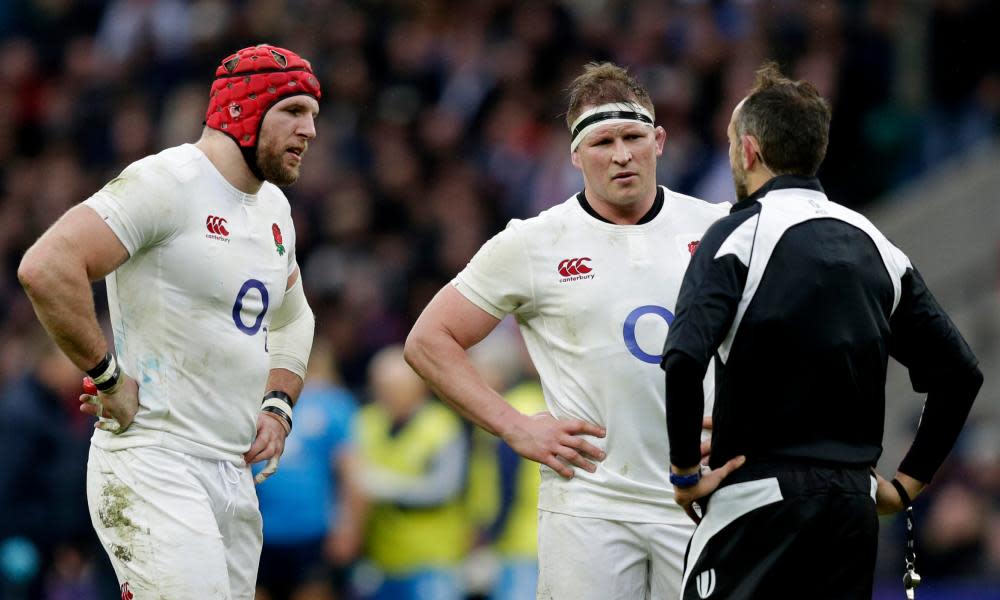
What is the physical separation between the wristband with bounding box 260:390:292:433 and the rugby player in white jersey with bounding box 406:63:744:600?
2.24 ft

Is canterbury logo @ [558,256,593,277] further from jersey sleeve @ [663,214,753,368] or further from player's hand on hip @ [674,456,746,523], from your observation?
player's hand on hip @ [674,456,746,523]

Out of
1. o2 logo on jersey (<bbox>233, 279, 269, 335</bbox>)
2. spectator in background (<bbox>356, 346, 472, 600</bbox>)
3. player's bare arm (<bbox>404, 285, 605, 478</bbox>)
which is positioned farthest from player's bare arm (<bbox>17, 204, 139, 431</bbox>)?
spectator in background (<bbox>356, 346, 472, 600</bbox>)

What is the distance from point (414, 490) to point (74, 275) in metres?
5.65

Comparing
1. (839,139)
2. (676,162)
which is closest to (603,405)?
(676,162)

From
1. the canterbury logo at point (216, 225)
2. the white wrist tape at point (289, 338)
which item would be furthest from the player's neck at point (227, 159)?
the white wrist tape at point (289, 338)

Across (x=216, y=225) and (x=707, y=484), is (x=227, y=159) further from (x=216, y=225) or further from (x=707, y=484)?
(x=707, y=484)

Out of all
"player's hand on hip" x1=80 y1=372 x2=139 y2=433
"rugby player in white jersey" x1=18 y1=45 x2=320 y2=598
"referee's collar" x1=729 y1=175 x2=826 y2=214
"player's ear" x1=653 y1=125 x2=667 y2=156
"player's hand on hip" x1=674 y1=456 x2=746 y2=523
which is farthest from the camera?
"player's ear" x1=653 y1=125 x2=667 y2=156

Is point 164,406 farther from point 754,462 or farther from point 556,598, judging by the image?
point 754,462

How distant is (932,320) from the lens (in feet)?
19.2

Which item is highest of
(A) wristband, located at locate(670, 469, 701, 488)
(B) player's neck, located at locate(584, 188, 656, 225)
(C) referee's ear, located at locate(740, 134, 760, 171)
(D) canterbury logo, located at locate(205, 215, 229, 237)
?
(C) referee's ear, located at locate(740, 134, 760, 171)

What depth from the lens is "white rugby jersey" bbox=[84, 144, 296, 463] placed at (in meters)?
6.19

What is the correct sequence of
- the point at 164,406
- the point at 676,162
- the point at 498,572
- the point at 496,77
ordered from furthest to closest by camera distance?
the point at 496,77 → the point at 676,162 → the point at 498,572 → the point at 164,406

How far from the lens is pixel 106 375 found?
6066 mm

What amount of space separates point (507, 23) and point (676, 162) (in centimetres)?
410
